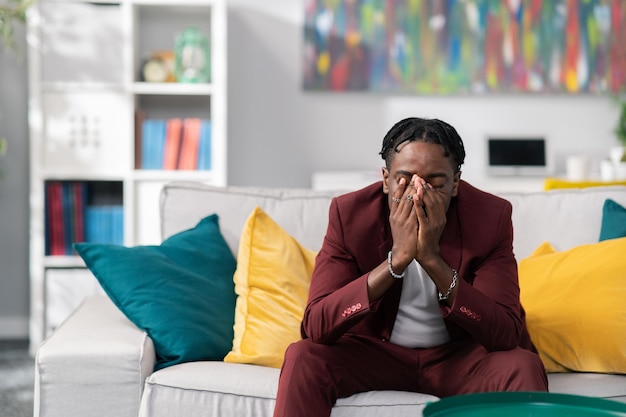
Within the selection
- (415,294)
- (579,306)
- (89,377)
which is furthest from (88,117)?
(579,306)

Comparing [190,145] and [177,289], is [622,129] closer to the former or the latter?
[190,145]

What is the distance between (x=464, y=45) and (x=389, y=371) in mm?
3007

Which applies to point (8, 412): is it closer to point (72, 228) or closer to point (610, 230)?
point (72, 228)

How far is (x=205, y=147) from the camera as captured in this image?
4422 millimetres

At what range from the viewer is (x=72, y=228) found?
437 cm

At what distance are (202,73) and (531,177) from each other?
1.70 metres

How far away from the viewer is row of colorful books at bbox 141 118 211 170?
4.39m

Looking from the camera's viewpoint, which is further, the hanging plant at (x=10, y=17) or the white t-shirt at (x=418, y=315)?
the hanging plant at (x=10, y=17)

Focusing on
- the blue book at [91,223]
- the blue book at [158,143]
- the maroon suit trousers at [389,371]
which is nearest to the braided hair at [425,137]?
the maroon suit trousers at [389,371]

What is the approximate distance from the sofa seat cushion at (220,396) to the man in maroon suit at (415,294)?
0.17 feet

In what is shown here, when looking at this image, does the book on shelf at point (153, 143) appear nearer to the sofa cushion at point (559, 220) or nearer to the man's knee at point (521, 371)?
the sofa cushion at point (559, 220)

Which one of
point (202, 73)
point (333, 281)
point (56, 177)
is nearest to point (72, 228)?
point (56, 177)

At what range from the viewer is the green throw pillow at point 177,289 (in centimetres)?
243

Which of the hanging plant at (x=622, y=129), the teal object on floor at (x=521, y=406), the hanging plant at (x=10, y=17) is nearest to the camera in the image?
the teal object on floor at (x=521, y=406)
